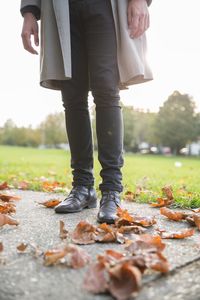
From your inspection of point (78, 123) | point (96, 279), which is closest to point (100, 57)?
point (78, 123)

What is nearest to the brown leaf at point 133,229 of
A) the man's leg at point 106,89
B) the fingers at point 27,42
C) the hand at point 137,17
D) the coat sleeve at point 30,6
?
the man's leg at point 106,89

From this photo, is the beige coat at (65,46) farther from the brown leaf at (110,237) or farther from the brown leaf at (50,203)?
the brown leaf at (110,237)

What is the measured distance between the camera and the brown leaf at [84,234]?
1492mm

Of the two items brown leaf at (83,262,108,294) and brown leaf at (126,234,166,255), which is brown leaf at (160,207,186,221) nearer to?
brown leaf at (126,234,166,255)

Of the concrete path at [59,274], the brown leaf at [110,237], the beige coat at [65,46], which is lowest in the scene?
the concrete path at [59,274]

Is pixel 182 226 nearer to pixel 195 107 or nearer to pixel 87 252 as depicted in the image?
pixel 87 252

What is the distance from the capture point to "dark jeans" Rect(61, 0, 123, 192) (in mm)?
2076

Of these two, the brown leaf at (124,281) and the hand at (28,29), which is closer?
the brown leaf at (124,281)

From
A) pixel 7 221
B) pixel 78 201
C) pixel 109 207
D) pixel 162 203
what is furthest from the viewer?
pixel 162 203

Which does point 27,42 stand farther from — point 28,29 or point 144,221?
point 144,221

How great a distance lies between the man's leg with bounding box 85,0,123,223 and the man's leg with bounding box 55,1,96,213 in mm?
106

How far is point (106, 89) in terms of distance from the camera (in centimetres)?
208

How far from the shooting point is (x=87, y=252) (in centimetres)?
138

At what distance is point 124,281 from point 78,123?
138 centimetres
